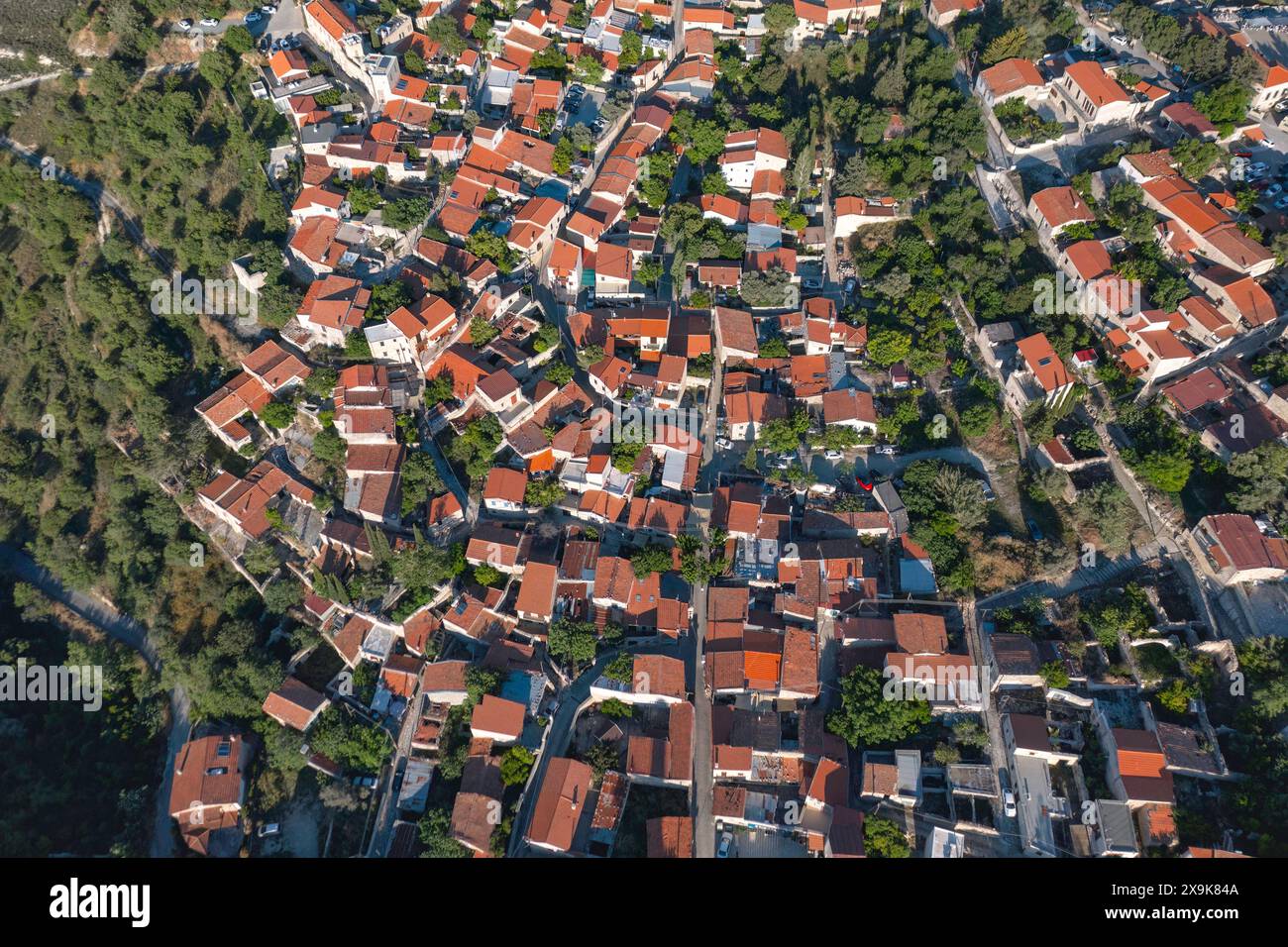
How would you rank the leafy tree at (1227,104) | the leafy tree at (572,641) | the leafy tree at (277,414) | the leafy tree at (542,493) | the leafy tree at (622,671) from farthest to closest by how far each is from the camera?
1. the leafy tree at (277,414)
2. the leafy tree at (1227,104)
3. the leafy tree at (542,493)
4. the leafy tree at (572,641)
5. the leafy tree at (622,671)

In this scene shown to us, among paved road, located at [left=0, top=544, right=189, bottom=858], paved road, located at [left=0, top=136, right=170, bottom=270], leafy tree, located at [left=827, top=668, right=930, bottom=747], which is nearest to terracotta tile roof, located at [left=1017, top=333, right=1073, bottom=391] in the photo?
leafy tree, located at [left=827, top=668, right=930, bottom=747]

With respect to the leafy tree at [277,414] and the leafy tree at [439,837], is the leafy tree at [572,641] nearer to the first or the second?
the leafy tree at [439,837]

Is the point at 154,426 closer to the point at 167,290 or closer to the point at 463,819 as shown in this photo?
the point at 167,290

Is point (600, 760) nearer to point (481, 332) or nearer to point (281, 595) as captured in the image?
point (281, 595)

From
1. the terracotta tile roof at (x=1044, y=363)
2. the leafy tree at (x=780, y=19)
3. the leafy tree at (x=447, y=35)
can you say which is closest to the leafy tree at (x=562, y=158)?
the leafy tree at (x=447, y=35)

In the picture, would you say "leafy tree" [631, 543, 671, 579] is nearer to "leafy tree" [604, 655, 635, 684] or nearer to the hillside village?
the hillside village

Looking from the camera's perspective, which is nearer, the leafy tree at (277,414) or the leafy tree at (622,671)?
the leafy tree at (622,671)
